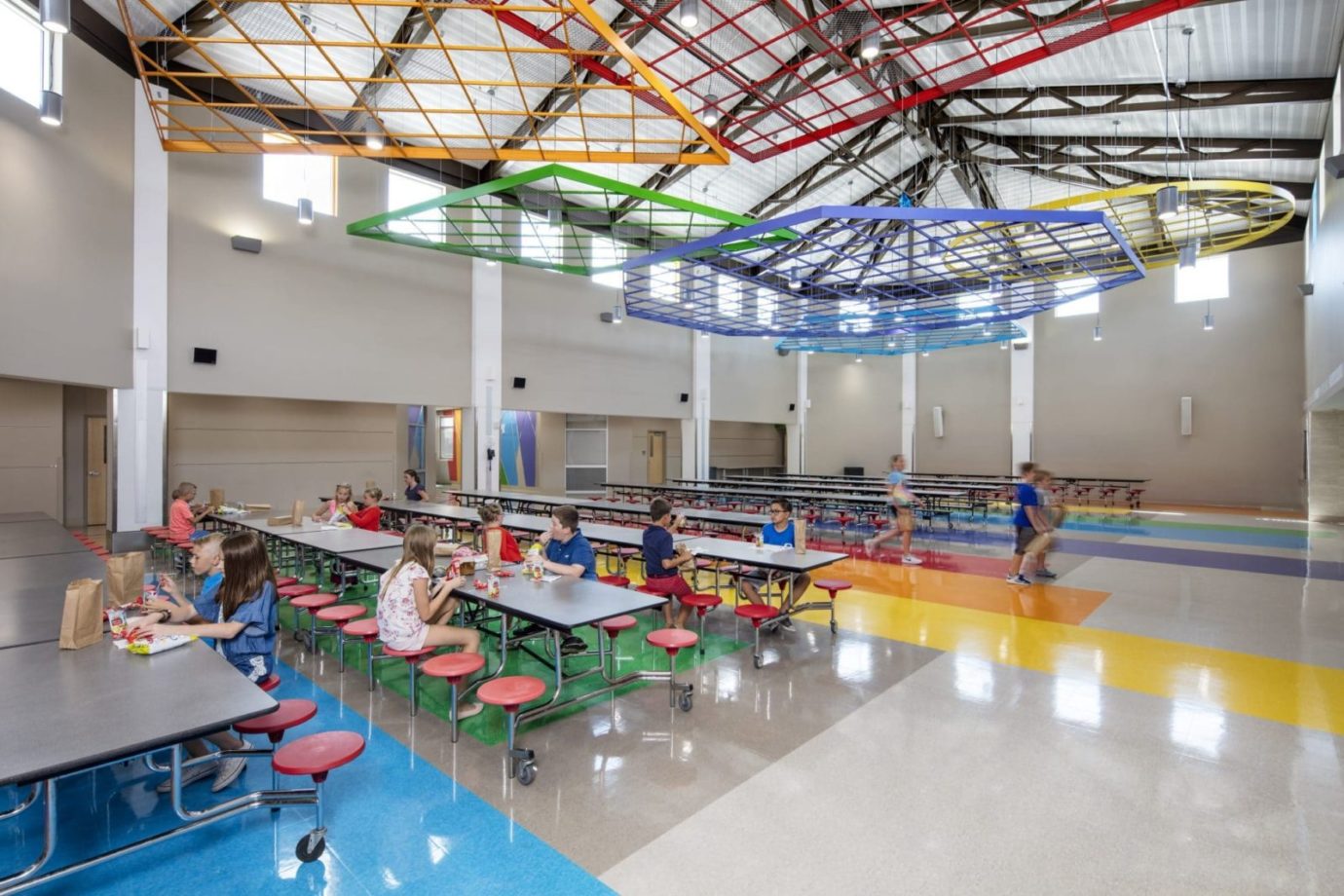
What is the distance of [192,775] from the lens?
313 cm

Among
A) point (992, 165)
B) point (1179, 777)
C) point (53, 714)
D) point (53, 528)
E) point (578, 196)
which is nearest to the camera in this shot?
point (53, 714)

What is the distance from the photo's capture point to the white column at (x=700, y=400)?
63.8 ft

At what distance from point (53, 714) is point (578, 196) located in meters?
10.1

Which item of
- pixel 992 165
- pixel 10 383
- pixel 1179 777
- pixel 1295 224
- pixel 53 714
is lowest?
pixel 1179 777

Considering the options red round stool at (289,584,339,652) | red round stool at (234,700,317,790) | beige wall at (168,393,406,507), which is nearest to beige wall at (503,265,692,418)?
beige wall at (168,393,406,507)

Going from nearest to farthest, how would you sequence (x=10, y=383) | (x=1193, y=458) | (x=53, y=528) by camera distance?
(x=53, y=528) < (x=10, y=383) < (x=1193, y=458)

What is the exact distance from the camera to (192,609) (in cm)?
356

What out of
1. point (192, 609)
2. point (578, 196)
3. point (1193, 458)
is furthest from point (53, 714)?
point (1193, 458)

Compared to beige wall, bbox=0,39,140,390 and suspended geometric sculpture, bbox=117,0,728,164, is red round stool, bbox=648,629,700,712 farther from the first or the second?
beige wall, bbox=0,39,140,390

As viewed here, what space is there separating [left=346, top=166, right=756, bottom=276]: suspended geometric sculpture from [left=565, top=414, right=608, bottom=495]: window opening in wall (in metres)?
6.12

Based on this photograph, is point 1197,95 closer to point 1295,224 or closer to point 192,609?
point 1295,224

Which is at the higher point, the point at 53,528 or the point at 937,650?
the point at 53,528

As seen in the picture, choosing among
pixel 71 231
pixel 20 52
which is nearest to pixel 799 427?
pixel 71 231

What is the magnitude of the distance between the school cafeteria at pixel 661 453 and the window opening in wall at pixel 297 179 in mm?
69
